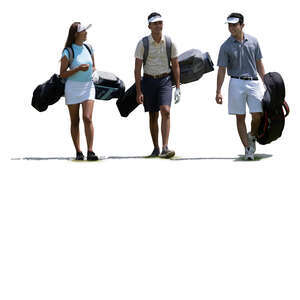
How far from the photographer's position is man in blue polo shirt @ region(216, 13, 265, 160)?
1311cm

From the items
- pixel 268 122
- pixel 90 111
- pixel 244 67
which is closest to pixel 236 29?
pixel 244 67

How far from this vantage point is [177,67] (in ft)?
44.7

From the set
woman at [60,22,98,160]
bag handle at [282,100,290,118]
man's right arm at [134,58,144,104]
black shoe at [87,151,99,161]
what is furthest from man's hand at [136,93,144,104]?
bag handle at [282,100,290,118]

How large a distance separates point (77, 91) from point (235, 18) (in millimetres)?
2529

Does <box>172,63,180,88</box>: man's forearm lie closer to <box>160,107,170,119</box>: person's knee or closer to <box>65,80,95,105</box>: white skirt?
<box>160,107,170,119</box>: person's knee

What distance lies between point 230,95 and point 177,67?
3.09ft

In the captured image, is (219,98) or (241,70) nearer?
(241,70)

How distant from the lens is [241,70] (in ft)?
43.3

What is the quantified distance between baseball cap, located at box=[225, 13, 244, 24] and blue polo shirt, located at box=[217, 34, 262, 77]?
25 centimetres

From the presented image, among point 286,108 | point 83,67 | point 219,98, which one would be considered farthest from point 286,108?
point 83,67

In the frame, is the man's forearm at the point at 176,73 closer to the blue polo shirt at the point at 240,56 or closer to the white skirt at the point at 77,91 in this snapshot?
the blue polo shirt at the point at 240,56

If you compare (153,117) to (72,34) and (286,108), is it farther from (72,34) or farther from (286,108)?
(286,108)

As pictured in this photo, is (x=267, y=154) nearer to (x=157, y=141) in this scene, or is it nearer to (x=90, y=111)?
(x=157, y=141)

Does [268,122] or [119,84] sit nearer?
[268,122]
